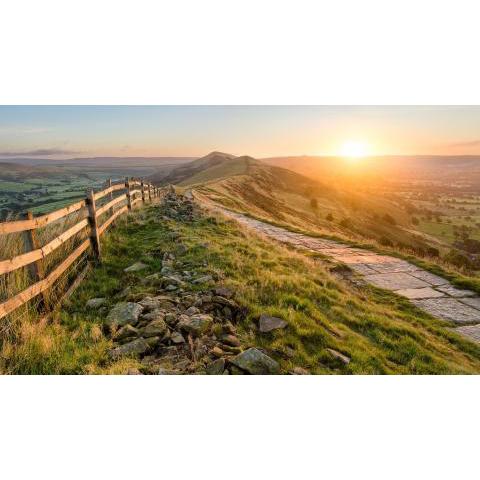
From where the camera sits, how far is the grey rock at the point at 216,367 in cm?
437

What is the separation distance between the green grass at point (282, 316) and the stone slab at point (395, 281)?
72 cm

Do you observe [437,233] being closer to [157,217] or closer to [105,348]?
[157,217]

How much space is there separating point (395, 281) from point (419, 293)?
1.00 metres

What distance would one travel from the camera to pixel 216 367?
4418mm

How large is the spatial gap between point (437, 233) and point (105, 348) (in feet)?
309

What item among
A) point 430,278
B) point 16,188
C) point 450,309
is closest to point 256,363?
point 450,309

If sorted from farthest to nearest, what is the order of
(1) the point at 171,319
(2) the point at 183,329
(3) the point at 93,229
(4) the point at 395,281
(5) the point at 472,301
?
(4) the point at 395,281 < (5) the point at 472,301 < (3) the point at 93,229 < (1) the point at 171,319 < (2) the point at 183,329

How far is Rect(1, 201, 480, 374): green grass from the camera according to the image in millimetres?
4645

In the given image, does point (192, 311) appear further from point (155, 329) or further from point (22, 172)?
point (22, 172)

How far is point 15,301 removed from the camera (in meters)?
4.73

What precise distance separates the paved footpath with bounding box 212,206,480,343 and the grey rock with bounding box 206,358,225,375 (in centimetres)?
551

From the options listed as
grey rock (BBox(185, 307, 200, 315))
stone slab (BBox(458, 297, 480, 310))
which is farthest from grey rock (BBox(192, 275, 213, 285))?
stone slab (BBox(458, 297, 480, 310))

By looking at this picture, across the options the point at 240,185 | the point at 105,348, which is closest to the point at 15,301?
the point at 105,348

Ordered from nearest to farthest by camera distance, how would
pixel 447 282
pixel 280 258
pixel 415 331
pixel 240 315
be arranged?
pixel 240 315 < pixel 415 331 < pixel 280 258 < pixel 447 282
